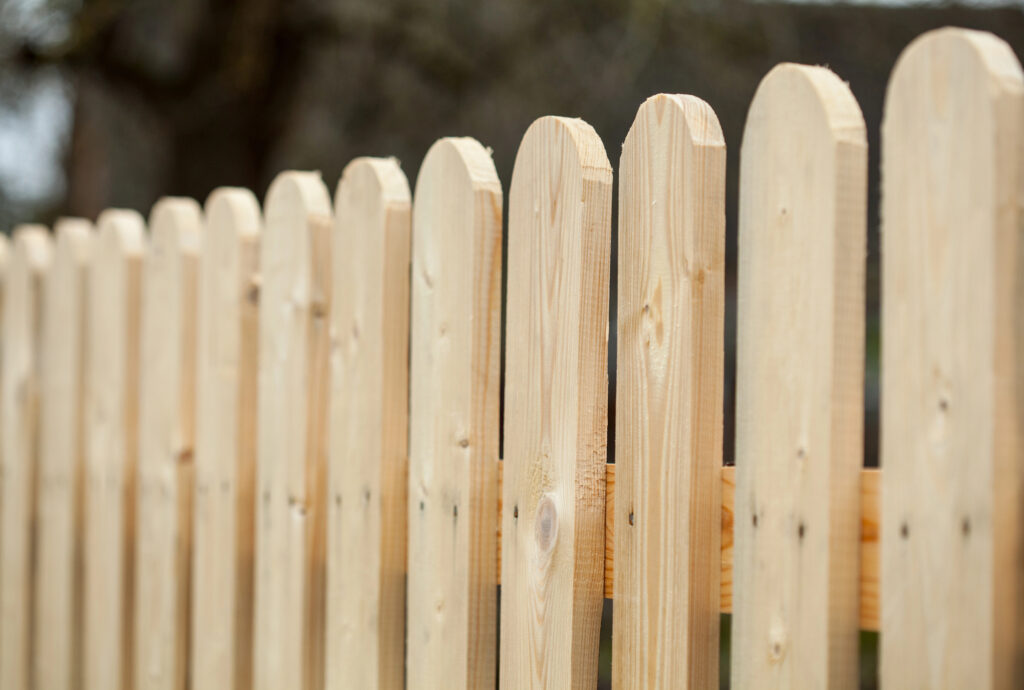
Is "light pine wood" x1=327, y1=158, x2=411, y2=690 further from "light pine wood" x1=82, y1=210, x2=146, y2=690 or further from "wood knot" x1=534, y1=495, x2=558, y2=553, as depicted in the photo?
"light pine wood" x1=82, y1=210, x2=146, y2=690

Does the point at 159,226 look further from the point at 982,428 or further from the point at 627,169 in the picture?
the point at 982,428

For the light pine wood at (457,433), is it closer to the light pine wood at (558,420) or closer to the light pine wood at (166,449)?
the light pine wood at (558,420)

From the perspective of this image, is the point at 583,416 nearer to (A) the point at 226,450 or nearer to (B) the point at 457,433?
(B) the point at 457,433

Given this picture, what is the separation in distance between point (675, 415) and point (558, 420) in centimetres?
23

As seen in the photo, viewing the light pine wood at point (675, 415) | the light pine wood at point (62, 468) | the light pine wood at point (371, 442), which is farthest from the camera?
the light pine wood at point (62, 468)

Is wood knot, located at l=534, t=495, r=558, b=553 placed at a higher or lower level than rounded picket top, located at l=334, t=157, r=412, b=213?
lower

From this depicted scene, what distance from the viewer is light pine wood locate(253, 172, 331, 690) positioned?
2.06 meters

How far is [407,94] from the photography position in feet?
15.0

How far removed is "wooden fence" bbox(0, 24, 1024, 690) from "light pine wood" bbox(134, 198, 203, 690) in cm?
1

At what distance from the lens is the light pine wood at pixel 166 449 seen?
2410 mm

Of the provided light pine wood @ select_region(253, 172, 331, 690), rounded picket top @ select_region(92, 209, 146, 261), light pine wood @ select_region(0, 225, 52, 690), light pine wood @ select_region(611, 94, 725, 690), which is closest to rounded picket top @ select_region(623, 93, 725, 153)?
light pine wood @ select_region(611, 94, 725, 690)

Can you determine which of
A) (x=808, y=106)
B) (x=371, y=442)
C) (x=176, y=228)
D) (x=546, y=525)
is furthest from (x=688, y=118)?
(x=176, y=228)

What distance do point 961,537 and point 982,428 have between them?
13cm

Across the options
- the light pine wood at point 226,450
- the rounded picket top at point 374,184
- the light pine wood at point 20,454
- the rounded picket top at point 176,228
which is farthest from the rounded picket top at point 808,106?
the light pine wood at point 20,454
